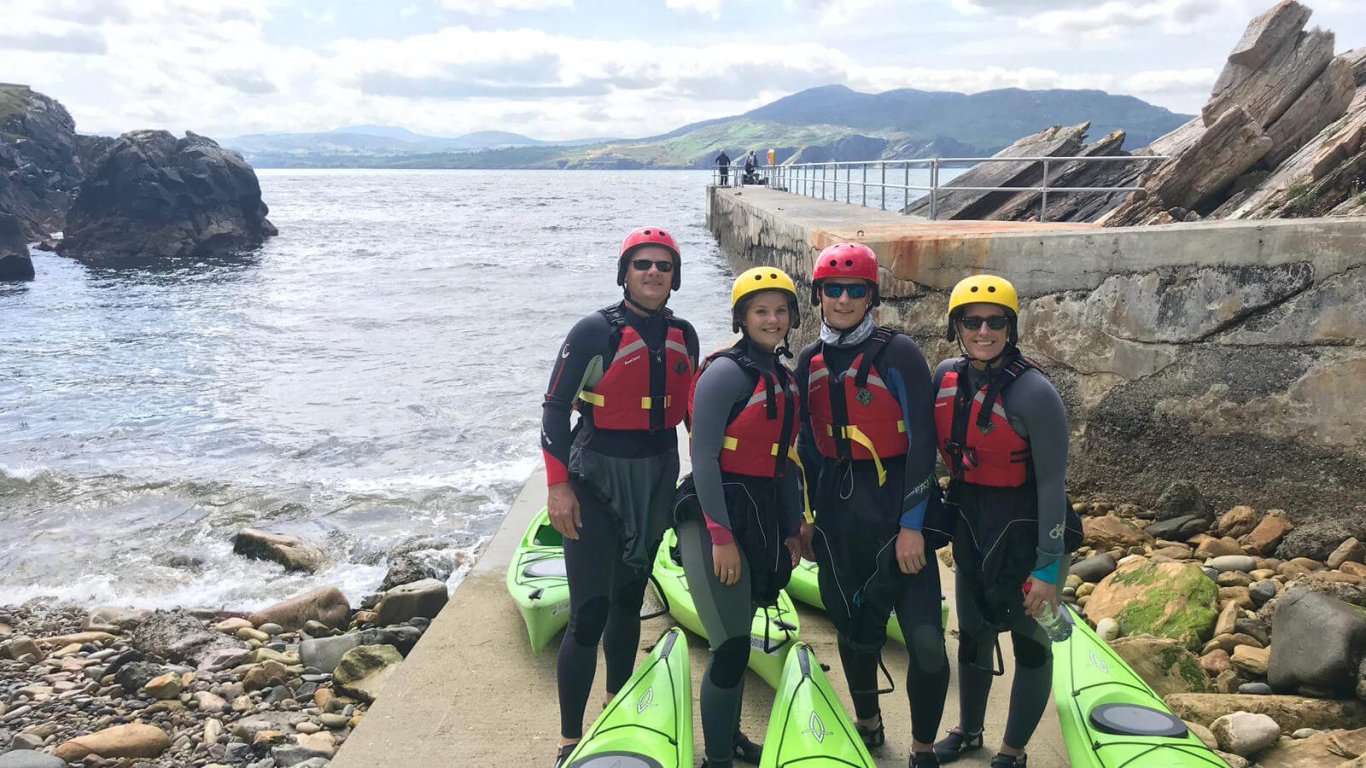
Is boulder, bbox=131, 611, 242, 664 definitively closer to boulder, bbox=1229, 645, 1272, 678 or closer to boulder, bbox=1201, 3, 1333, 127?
boulder, bbox=1229, 645, 1272, 678

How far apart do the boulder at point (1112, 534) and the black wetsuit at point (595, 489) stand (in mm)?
3589

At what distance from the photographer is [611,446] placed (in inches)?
134

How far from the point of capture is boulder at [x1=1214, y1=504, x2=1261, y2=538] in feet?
18.1

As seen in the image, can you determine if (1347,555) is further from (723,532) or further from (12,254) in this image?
(12,254)

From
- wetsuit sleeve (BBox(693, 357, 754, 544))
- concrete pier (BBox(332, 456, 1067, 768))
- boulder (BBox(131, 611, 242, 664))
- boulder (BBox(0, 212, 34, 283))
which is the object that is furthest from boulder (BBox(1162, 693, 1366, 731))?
boulder (BBox(0, 212, 34, 283))

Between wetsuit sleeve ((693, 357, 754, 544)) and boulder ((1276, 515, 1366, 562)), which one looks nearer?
wetsuit sleeve ((693, 357, 754, 544))

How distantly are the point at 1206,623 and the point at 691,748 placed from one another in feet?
9.92

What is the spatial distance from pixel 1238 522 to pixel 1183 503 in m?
0.35

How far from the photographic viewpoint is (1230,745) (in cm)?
356

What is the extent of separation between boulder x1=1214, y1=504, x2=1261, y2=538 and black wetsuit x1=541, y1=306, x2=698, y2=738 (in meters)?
4.12

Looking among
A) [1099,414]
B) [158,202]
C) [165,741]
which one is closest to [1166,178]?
[1099,414]

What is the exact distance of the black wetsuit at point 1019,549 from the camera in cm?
301

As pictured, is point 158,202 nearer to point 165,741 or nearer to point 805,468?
point 165,741

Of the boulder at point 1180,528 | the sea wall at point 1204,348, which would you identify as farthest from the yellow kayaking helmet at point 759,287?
the boulder at point 1180,528
